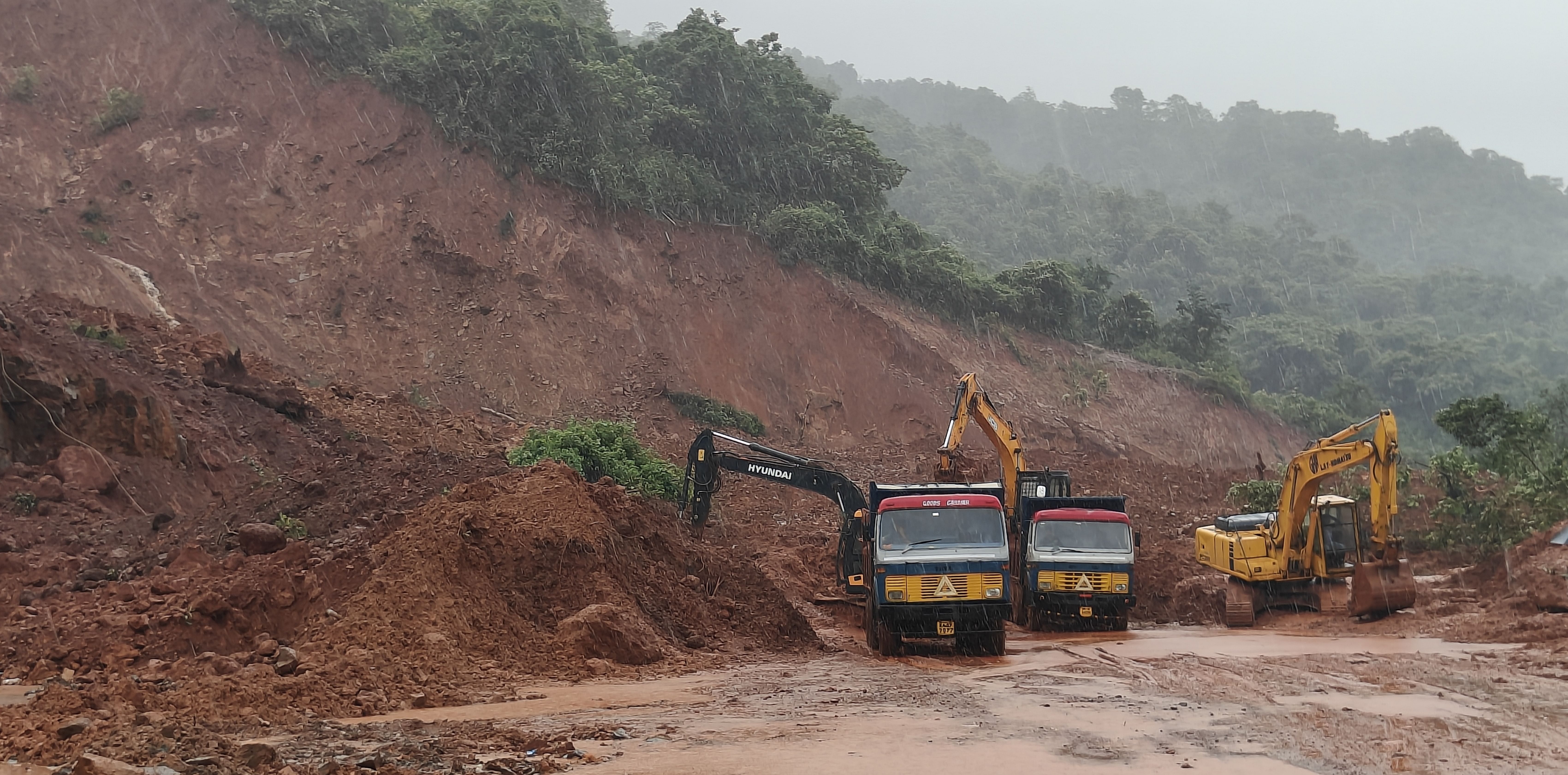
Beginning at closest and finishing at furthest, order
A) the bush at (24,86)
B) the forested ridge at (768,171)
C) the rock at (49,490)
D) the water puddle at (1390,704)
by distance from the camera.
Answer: the water puddle at (1390,704)
the rock at (49,490)
the bush at (24,86)
the forested ridge at (768,171)

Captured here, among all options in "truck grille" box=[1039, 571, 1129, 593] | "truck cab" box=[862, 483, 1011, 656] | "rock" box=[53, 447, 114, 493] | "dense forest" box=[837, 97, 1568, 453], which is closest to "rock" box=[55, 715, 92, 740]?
"truck cab" box=[862, 483, 1011, 656]

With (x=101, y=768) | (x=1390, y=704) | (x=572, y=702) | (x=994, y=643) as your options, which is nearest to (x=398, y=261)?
(x=994, y=643)

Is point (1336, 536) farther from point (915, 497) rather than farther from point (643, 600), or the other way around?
point (643, 600)

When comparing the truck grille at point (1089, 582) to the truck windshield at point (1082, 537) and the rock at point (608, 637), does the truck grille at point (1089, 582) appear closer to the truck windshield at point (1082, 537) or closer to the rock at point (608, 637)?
the truck windshield at point (1082, 537)

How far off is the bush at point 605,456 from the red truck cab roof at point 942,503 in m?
6.19

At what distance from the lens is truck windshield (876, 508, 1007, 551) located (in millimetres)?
15086

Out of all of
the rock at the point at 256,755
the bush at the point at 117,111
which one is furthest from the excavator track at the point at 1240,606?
the bush at the point at 117,111

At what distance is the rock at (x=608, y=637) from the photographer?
1312cm

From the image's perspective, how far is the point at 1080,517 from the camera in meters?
18.2

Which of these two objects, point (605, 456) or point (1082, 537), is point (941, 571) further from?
point (605, 456)

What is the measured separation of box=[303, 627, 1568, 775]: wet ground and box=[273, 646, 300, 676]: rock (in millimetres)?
1459

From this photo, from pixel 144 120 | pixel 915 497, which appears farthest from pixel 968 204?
pixel 915 497

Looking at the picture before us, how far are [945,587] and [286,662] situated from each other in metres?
7.76

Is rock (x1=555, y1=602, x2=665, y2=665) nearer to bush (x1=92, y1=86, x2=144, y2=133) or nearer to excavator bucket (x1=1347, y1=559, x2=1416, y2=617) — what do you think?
excavator bucket (x1=1347, y1=559, x2=1416, y2=617)
